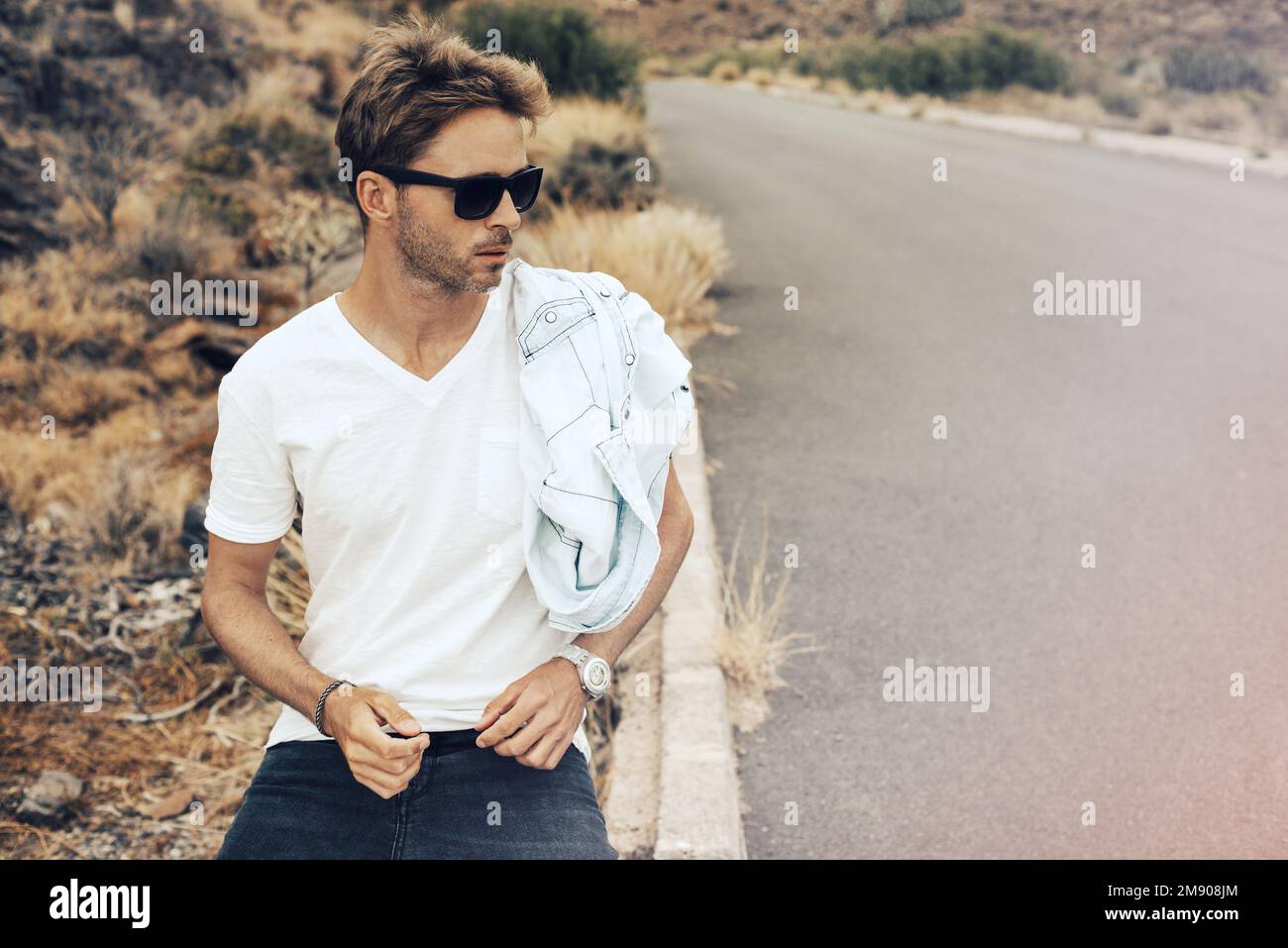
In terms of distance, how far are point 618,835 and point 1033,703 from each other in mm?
1585

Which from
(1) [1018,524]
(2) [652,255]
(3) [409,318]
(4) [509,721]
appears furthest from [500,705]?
(2) [652,255]

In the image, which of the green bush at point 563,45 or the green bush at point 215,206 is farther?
the green bush at point 563,45

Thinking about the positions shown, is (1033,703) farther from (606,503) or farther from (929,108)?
(929,108)

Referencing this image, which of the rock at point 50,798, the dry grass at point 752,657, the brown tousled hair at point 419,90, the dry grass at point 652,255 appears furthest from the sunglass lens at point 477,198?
the dry grass at point 652,255

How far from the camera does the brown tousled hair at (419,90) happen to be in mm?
2144

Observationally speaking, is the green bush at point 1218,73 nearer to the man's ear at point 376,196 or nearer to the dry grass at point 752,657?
the dry grass at point 752,657

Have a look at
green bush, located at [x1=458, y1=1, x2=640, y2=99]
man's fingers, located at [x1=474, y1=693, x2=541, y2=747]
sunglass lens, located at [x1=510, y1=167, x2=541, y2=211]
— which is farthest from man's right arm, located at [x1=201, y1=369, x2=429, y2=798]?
green bush, located at [x1=458, y1=1, x2=640, y2=99]

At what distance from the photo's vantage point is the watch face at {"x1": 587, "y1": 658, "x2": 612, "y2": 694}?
7.22 ft

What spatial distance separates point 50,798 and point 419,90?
2749mm

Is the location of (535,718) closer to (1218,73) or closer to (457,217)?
(457,217)

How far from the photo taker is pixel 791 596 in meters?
4.64

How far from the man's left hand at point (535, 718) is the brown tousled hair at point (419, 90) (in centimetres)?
100

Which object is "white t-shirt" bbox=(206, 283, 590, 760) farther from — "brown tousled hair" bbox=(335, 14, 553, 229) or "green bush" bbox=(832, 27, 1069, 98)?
"green bush" bbox=(832, 27, 1069, 98)

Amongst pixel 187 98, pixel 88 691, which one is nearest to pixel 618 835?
pixel 88 691
